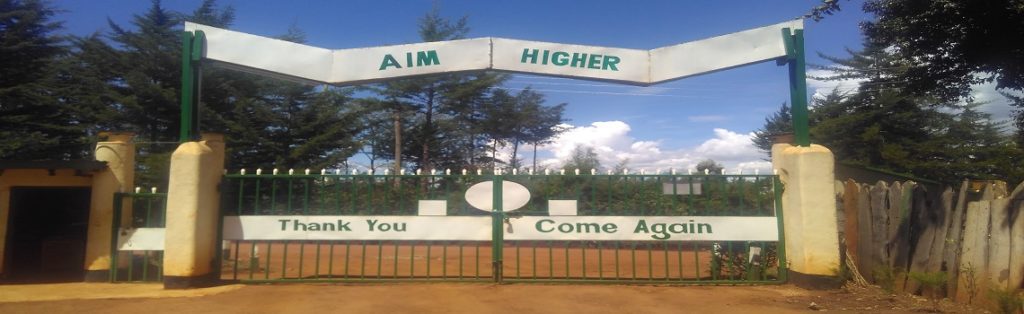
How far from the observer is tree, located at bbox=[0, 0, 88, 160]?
2050 cm

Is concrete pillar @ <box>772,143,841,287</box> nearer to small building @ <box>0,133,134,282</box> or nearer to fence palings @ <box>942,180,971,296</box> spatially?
fence palings @ <box>942,180,971,296</box>

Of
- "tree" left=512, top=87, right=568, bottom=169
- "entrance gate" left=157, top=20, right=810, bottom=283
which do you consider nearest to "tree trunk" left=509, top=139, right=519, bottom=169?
"tree" left=512, top=87, right=568, bottom=169

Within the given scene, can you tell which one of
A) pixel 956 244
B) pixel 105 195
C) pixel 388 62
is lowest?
pixel 956 244

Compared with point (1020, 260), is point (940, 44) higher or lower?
higher

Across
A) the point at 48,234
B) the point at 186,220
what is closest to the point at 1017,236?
the point at 186,220

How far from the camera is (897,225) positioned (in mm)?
7246

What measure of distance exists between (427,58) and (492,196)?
2.03 meters

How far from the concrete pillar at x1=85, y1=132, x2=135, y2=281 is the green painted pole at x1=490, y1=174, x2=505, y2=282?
17.5 feet

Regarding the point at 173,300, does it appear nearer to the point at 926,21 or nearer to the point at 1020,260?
the point at 1020,260

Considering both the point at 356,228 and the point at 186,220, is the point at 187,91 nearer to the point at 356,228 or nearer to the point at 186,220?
the point at 186,220

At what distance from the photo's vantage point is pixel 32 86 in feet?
68.7

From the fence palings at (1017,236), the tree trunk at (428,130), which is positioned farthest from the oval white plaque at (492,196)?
the tree trunk at (428,130)

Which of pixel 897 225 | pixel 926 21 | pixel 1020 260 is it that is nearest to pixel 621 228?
pixel 897 225

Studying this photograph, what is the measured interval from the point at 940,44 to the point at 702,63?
3792 mm
